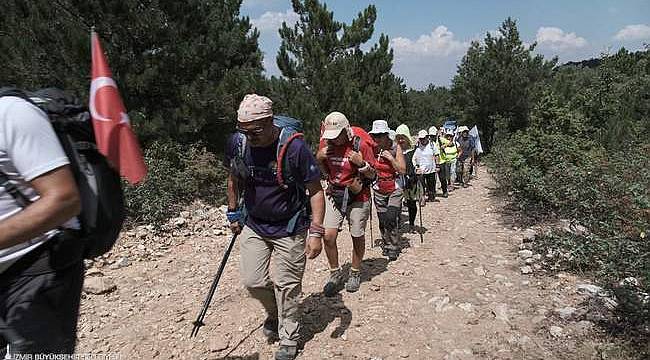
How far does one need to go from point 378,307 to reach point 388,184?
1.57 metres

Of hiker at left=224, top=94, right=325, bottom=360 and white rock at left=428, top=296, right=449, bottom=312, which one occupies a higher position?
hiker at left=224, top=94, right=325, bottom=360

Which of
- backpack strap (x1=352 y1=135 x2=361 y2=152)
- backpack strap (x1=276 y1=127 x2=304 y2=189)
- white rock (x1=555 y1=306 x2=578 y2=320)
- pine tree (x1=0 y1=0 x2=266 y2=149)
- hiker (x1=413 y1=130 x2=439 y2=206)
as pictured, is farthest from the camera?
hiker (x1=413 y1=130 x2=439 y2=206)

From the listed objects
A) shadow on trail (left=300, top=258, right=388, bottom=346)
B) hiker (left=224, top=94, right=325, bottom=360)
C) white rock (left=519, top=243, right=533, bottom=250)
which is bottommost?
white rock (left=519, top=243, right=533, bottom=250)

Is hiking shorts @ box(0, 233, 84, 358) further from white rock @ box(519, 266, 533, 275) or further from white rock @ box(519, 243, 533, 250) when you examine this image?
white rock @ box(519, 243, 533, 250)

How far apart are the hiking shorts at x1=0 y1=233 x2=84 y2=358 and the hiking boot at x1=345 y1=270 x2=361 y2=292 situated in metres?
3.08

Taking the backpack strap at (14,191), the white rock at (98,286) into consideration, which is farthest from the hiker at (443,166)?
the backpack strap at (14,191)

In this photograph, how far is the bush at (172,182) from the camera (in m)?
7.05

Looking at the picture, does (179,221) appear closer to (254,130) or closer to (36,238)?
(254,130)

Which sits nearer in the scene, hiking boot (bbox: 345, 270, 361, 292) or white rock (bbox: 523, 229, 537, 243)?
hiking boot (bbox: 345, 270, 361, 292)

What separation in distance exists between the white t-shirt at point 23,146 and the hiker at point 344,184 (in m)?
2.74

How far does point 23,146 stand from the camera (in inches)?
61.4

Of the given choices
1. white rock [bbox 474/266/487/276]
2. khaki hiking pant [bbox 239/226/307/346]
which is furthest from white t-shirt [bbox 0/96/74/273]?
white rock [bbox 474/266/487/276]

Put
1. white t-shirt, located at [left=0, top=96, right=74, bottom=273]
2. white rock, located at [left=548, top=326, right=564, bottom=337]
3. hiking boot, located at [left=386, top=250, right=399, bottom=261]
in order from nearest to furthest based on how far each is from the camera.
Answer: white t-shirt, located at [left=0, top=96, right=74, bottom=273], white rock, located at [left=548, top=326, right=564, bottom=337], hiking boot, located at [left=386, top=250, right=399, bottom=261]

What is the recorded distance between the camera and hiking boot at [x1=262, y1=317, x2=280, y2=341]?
3645mm
